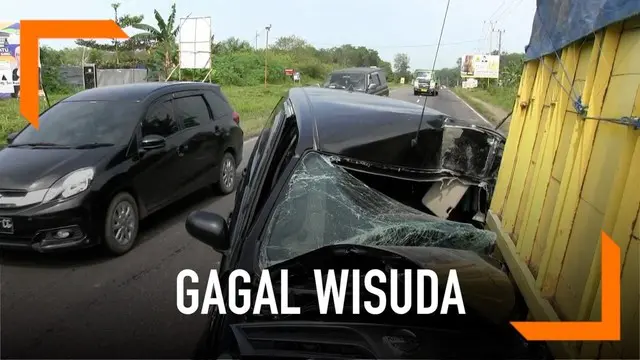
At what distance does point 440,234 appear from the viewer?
2.65 meters

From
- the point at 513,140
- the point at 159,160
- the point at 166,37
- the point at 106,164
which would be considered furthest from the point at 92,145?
the point at 166,37

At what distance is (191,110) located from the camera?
7.32m

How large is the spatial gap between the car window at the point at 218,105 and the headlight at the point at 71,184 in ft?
9.59

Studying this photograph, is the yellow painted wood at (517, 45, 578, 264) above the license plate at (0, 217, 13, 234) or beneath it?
above

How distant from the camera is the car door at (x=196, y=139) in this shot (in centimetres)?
688

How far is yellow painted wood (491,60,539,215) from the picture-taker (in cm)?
383

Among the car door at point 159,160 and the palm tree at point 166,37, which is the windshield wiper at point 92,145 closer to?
the car door at point 159,160

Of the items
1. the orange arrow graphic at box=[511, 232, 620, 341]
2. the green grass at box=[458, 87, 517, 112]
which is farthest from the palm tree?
the orange arrow graphic at box=[511, 232, 620, 341]

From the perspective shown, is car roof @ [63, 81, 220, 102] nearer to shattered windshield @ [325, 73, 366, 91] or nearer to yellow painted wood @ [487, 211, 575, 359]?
yellow painted wood @ [487, 211, 575, 359]

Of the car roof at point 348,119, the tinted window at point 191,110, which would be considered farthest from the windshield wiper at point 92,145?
the car roof at point 348,119

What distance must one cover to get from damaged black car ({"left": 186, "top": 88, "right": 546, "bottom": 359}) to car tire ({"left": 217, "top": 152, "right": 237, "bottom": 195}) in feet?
14.2

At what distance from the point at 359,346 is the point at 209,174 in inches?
232

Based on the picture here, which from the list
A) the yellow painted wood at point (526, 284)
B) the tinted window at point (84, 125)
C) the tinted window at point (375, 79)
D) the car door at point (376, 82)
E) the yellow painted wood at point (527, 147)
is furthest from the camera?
the tinted window at point (375, 79)

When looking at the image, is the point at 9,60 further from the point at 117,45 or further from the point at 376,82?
the point at 117,45
